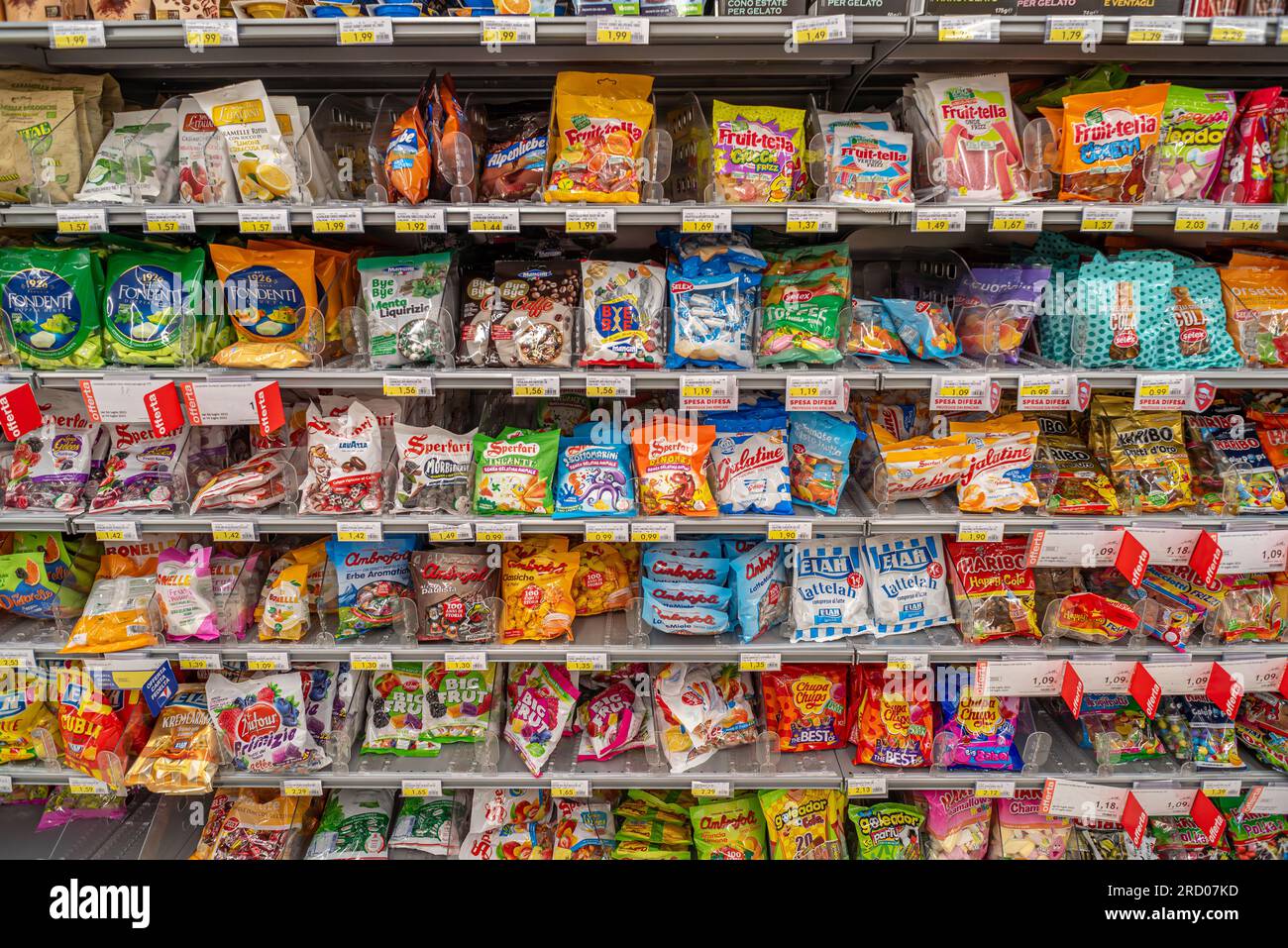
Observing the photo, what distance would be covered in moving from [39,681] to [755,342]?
2427mm

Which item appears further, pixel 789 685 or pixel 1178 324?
pixel 789 685

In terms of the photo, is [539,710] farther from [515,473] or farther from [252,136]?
[252,136]

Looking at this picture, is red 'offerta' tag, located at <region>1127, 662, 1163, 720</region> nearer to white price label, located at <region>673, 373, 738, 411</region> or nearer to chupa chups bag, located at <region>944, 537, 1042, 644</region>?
chupa chups bag, located at <region>944, 537, 1042, 644</region>

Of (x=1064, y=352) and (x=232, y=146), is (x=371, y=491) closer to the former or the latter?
(x=232, y=146)

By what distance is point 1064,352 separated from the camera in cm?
220

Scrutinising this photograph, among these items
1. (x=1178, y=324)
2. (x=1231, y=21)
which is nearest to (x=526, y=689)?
(x=1178, y=324)

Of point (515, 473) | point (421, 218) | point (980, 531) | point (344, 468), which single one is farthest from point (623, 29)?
point (980, 531)

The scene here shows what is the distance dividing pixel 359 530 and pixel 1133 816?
2498 mm

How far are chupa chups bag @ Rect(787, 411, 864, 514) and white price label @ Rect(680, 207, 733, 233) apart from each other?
666mm

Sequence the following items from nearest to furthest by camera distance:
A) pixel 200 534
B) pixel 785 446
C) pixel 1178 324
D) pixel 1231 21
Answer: pixel 1231 21, pixel 1178 324, pixel 785 446, pixel 200 534

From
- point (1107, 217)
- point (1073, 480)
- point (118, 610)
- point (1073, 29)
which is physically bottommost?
point (118, 610)

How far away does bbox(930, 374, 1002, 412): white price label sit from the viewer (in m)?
2.06

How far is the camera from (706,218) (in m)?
1.95

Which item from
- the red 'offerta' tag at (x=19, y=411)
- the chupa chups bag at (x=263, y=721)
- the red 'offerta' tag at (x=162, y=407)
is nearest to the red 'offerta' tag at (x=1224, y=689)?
the chupa chups bag at (x=263, y=721)
